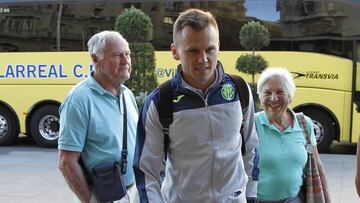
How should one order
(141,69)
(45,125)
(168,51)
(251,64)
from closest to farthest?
(141,69), (251,64), (168,51), (45,125)

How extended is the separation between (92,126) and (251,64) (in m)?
8.02

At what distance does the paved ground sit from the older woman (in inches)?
156

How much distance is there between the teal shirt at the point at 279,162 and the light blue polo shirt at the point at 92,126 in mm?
849

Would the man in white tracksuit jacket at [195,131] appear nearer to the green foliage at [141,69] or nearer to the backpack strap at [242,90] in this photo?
the backpack strap at [242,90]

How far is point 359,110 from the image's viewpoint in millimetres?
11188

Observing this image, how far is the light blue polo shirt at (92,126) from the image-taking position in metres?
3.35

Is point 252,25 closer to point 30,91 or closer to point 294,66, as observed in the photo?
point 294,66

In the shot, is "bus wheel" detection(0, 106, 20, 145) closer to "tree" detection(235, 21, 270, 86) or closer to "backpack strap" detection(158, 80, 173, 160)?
"tree" detection(235, 21, 270, 86)

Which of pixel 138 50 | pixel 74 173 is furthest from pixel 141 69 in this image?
pixel 74 173

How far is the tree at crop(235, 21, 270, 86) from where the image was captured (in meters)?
11.1

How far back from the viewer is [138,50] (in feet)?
34.4

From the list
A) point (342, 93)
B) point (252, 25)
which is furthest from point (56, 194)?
point (342, 93)

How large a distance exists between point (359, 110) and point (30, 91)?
286 inches

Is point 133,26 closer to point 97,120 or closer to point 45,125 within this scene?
point 45,125
